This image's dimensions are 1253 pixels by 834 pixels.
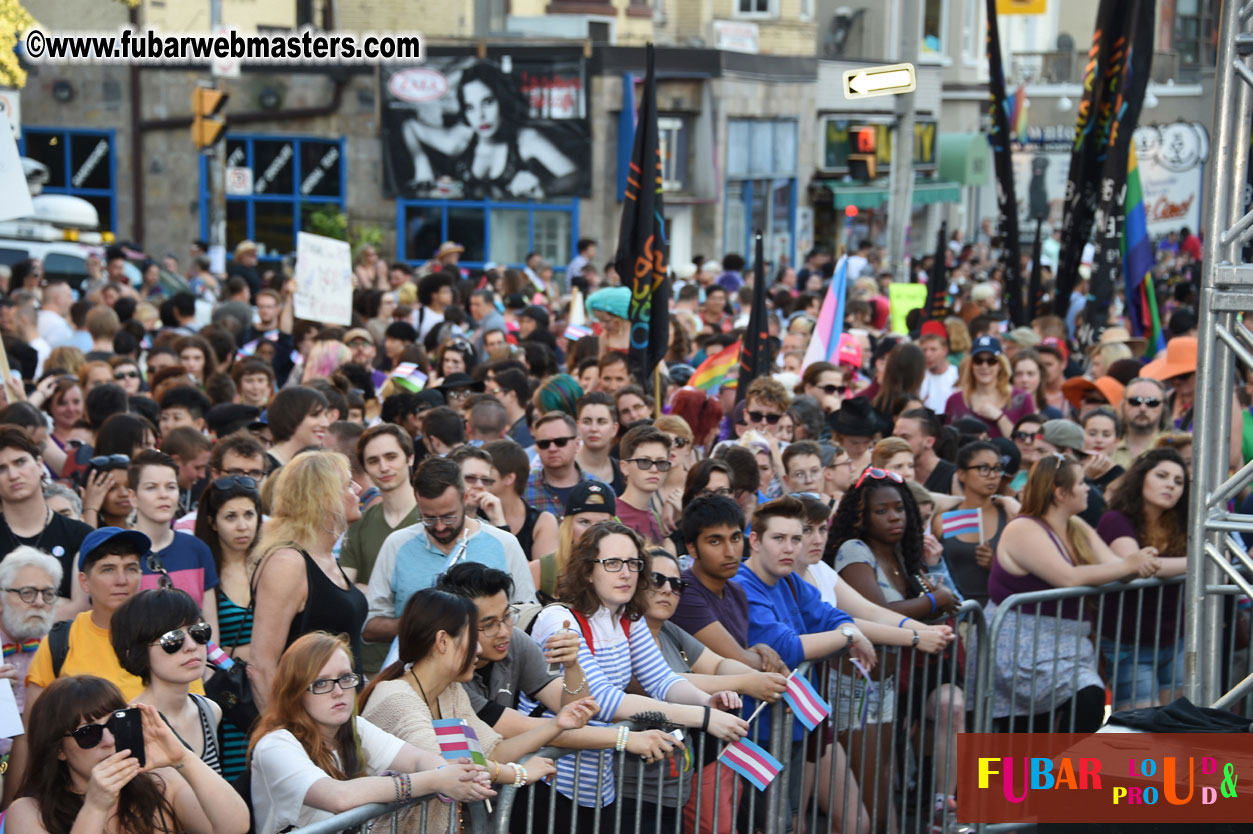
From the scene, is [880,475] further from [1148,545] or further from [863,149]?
[863,149]

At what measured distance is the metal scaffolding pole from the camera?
5.85 m

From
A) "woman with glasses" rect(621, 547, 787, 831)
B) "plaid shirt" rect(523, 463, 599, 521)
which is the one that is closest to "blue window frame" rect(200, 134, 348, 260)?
"plaid shirt" rect(523, 463, 599, 521)

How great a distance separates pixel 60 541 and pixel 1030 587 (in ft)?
13.8

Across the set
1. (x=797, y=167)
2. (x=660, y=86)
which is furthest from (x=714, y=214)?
(x=797, y=167)

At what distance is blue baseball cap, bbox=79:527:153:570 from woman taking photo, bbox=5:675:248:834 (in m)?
1.16

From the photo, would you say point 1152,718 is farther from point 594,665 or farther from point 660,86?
point 660,86

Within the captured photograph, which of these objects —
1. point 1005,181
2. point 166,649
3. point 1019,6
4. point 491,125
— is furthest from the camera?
point 491,125

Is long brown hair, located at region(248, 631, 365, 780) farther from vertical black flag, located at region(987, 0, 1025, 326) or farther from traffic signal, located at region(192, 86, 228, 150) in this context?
traffic signal, located at region(192, 86, 228, 150)

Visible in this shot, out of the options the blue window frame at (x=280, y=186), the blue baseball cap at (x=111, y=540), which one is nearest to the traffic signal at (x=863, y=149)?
the blue window frame at (x=280, y=186)

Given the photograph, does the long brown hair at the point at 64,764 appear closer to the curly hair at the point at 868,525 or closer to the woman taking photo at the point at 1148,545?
the curly hair at the point at 868,525

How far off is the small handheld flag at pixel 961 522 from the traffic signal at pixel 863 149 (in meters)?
26.6

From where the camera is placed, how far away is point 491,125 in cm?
2764

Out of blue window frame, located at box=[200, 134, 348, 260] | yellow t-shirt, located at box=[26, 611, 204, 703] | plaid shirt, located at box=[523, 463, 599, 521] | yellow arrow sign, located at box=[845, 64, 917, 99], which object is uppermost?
yellow arrow sign, located at box=[845, 64, 917, 99]

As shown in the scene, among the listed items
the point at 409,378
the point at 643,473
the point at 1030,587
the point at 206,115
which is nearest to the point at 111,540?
the point at 643,473
